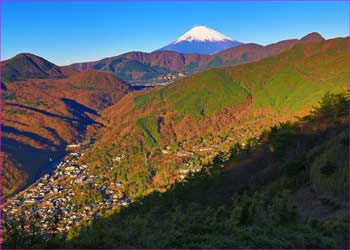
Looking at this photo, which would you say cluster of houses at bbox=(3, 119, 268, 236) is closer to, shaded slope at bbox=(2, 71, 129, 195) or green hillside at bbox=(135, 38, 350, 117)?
shaded slope at bbox=(2, 71, 129, 195)

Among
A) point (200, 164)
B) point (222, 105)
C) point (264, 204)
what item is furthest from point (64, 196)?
point (222, 105)

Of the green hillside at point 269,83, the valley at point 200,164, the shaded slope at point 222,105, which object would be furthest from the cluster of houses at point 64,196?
the green hillside at point 269,83

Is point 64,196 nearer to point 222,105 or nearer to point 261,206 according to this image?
point 261,206

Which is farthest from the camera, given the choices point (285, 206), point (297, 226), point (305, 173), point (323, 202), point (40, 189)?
point (40, 189)

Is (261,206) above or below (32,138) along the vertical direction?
below

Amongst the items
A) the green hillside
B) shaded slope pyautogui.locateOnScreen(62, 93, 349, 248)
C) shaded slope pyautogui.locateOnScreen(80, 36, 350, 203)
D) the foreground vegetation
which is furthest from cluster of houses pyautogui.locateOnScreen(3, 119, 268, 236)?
the green hillside

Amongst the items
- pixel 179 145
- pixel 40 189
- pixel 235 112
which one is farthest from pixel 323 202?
pixel 235 112

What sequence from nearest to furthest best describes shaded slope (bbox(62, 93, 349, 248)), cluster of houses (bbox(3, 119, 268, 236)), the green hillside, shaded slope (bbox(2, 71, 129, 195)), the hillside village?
shaded slope (bbox(62, 93, 349, 248))
the hillside village
cluster of houses (bbox(3, 119, 268, 236))
shaded slope (bbox(2, 71, 129, 195))
the green hillside

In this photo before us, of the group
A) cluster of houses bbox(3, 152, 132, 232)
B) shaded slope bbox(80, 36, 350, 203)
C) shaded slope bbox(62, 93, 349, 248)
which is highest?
shaded slope bbox(80, 36, 350, 203)

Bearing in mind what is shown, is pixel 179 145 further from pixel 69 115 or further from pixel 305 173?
pixel 305 173
